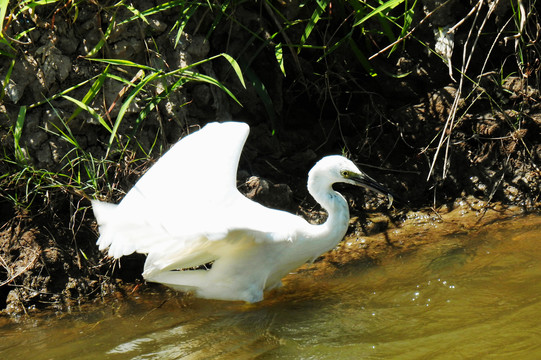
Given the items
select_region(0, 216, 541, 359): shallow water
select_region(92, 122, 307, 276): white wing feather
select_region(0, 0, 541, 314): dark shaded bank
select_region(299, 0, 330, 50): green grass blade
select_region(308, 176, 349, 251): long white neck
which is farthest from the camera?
select_region(299, 0, 330, 50): green grass blade

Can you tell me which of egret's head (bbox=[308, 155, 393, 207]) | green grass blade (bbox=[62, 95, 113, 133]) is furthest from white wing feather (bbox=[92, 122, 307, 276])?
green grass blade (bbox=[62, 95, 113, 133])

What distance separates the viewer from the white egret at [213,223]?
3635mm

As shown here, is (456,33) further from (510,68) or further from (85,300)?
(85,300)

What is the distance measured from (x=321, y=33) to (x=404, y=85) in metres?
0.80

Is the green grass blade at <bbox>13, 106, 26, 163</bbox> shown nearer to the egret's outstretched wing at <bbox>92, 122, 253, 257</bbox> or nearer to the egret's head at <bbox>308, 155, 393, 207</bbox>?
A: the egret's outstretched wing at <bbox>92, 122, 253, 257</bbox>

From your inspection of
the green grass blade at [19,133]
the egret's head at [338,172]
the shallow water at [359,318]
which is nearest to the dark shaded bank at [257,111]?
the green grass blade at [19,133]

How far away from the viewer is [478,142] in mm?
5137

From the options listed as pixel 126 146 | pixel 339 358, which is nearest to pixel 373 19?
pixel 126 146

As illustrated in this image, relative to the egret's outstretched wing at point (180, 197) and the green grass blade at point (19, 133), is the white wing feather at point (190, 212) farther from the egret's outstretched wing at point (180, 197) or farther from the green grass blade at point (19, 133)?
the green grass blade at point (19, 133)

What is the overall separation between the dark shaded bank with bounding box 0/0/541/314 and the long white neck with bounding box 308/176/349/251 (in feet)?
1.50

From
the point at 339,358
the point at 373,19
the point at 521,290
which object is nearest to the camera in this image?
the point at 339,358

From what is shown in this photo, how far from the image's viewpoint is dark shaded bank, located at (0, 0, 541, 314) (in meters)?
4.43

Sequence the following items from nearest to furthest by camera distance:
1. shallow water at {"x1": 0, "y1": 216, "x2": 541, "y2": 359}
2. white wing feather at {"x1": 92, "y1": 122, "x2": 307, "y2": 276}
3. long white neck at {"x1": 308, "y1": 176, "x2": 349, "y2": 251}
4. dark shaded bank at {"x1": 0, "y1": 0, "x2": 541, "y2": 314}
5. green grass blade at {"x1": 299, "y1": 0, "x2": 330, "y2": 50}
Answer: shallow water at {"x1": 0, "y1": 216, "x2": 541, "y2": 359} → white wing feather at {"x1": 92, "y1": 122, "x2": 307, "y2": 276} → long white neck at {"x1": 308, "y1": 176, "x2": 349, "y2": 251} → dark shaded bank at {"x1": 0, "y1": 0, "x2": 541, "y2": 314} → green grass blade at {"x1": 299, "y1": 0, "x2": 330, "y2": 50}

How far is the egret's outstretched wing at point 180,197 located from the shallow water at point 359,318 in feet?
1.68
